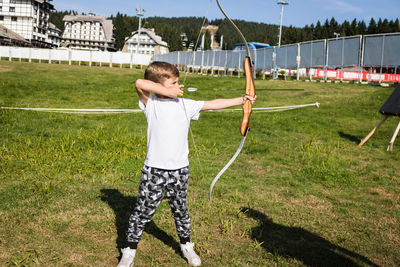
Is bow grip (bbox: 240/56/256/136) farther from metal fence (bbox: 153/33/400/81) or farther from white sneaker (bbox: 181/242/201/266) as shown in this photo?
metal fence (bbox: 153/33/400/81)

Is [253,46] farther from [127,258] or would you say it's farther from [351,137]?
[127,258]

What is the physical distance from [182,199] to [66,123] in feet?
26.0

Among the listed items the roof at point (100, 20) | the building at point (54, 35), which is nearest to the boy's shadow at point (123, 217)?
the building at point (54, 35)

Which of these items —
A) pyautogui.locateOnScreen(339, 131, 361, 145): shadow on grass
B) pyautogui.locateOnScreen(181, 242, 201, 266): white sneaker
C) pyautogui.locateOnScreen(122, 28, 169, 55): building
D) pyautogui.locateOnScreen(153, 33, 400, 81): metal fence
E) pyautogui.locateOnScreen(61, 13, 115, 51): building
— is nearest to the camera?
pyautogui.locateOnScreen(181, 242, 201, 266): white sneaker

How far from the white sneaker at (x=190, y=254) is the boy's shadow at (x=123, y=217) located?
25 centimetres

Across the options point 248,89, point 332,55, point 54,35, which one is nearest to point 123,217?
point 248,89

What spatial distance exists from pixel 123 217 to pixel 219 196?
4.95 ft

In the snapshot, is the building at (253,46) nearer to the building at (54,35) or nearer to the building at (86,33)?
the building at (54,35)

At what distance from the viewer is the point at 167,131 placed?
330 cm

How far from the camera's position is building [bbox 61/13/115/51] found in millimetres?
128500

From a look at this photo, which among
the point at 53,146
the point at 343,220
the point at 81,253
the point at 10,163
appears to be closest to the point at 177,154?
the point at 81,253

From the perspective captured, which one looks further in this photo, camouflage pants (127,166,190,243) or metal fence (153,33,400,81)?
metal fence (153,33,400,81)

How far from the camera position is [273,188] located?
5926 millimetres

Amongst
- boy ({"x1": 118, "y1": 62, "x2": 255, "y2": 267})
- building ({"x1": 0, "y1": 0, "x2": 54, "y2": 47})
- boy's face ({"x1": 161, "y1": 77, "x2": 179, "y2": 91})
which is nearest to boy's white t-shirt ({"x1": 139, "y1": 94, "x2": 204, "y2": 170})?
boy ({"x1": 118, "y1": 62, "x2": 255, "y2": 267})
